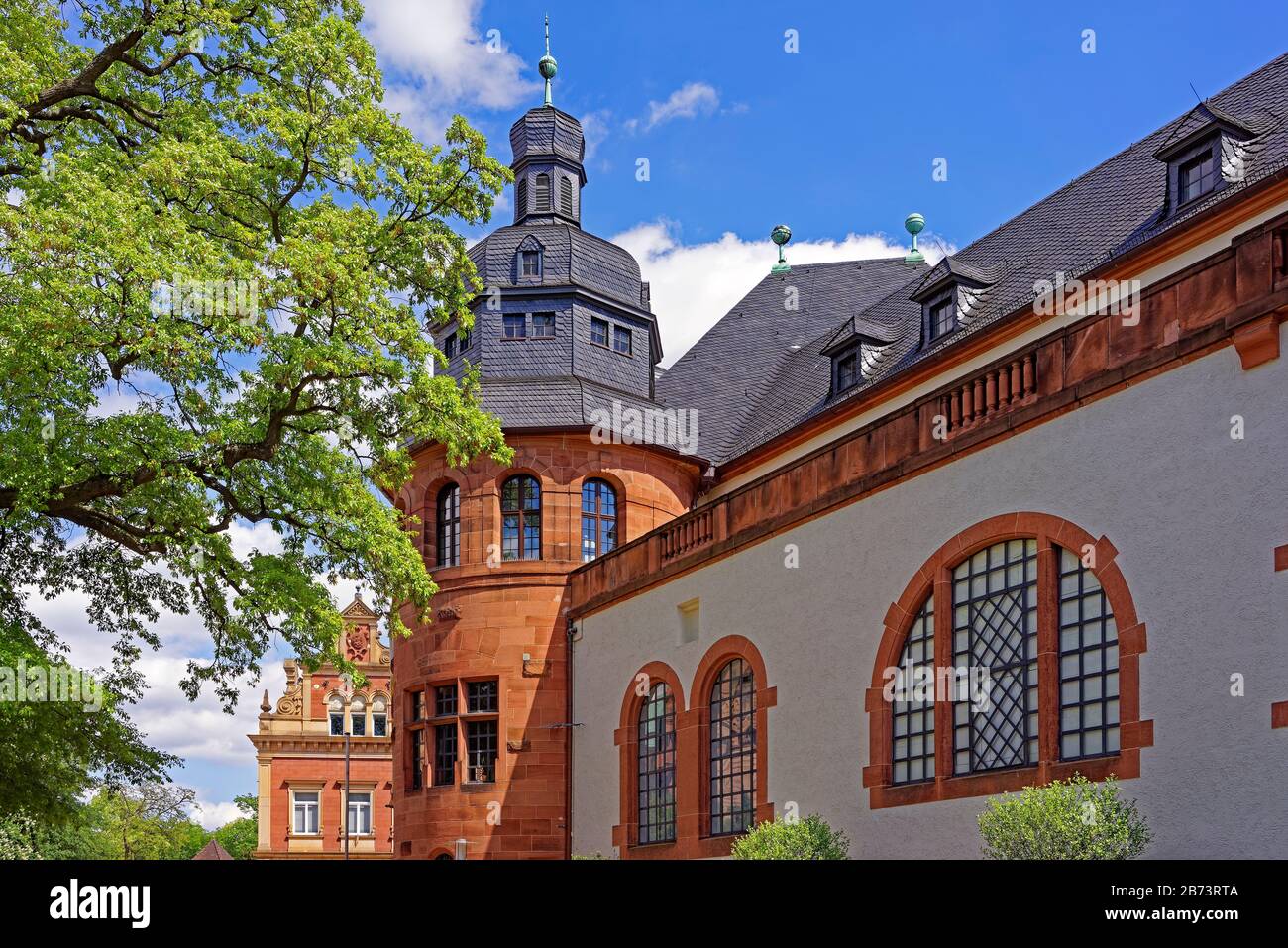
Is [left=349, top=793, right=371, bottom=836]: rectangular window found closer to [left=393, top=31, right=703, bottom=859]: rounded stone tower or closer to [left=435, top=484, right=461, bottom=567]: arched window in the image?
[left=393, top=31, right=703, bottom=859]: rounded stone tower

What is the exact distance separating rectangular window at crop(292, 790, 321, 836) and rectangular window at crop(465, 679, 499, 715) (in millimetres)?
33113

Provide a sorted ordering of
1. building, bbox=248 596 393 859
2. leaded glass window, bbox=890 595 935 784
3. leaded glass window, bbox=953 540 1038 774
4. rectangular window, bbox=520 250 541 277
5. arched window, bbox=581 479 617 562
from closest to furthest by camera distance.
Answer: leaded glass window, bbox=953 540 1038 774 → leaded glass window, bbox=890 595 935 784 → arched window, bbox=581 479 617 562 → rectangular window, bbox=520 250 541 277 → building, bbox=248 596 393 859

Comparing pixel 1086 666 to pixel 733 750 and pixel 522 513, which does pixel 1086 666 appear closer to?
pixel 733 750

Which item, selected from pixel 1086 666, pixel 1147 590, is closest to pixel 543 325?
pixel 1086 666

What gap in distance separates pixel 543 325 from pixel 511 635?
618cm

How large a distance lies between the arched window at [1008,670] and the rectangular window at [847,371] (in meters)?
8.76

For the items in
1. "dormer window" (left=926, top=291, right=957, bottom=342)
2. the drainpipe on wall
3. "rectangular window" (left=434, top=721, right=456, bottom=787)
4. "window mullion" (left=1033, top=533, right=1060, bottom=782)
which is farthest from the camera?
"rectangular window" (left=434, top=721, right=456, bottom=787)

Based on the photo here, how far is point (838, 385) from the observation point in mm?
24047

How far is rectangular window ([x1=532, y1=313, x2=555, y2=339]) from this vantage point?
27.1 metres

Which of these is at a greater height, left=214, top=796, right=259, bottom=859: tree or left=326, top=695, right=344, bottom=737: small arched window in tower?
left=326, top=695, right=344, bottom=737: small arched window in tower

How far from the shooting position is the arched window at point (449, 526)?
85.1 ft

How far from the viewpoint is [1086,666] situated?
12.9 meters

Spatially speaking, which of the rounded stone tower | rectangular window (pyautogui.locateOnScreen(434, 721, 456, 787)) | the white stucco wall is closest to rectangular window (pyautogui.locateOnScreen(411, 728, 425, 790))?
the rounded stone tower
